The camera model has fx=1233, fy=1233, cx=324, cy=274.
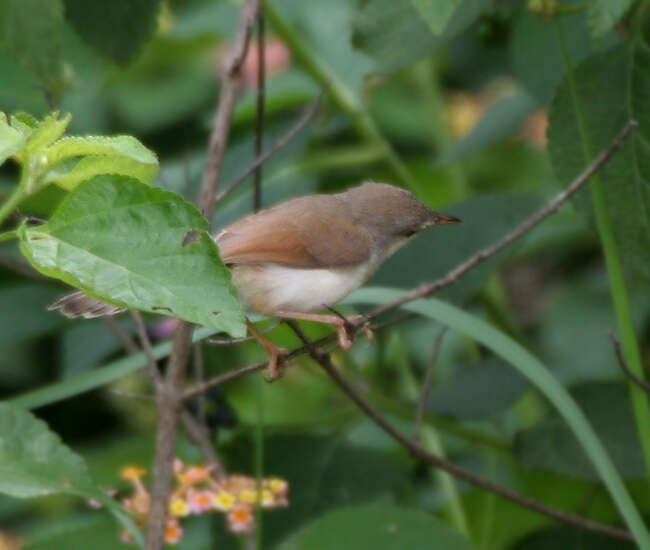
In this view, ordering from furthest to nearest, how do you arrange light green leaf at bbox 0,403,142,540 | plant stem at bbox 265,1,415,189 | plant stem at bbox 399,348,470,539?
plant stem at bbox 265,1,415,189
plant stem at bbox 399,348,470,539
light green leaf at bbox 0,403,142,540

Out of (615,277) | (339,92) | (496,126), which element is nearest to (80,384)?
(615,277)

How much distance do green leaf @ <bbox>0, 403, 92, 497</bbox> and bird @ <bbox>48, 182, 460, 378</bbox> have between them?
221 millimetres

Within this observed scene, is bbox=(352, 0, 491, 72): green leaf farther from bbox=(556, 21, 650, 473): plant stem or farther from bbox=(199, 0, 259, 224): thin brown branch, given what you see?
bbox=(556, 21, 650, 473): plant stem

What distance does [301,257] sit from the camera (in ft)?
6.68

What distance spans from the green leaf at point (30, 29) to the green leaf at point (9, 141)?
96 centimetres

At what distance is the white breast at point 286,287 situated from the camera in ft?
6.46

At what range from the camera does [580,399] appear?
260 cm

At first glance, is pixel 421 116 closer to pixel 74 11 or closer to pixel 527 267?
pixel 527 267

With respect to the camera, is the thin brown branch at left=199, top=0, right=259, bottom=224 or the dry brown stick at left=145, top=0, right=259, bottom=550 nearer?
the dry brown stick at left=145, top=0, right=259, bottom=550

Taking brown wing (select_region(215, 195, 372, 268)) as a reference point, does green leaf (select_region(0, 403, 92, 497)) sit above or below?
below

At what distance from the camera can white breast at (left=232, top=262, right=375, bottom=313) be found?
1.97m

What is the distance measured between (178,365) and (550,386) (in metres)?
0.61

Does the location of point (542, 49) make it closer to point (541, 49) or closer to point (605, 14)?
point (541, 49)

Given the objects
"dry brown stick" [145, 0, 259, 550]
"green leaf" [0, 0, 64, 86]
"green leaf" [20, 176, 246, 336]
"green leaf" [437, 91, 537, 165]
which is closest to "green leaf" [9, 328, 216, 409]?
"dry brown stick" [145, 0, 259, 550]
